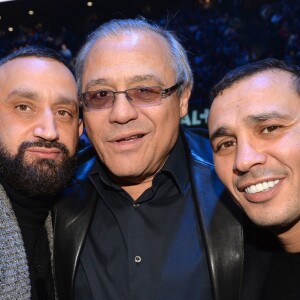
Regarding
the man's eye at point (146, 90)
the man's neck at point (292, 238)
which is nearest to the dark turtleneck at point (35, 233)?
the man's eye at point (146, 90)

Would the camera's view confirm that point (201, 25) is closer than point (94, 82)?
No

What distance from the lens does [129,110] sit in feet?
6.59

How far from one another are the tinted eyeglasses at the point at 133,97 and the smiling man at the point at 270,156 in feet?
1.48

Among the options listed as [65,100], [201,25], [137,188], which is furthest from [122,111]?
[201,25]

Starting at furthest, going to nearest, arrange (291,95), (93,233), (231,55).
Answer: (231,55)
(93,233)
(291,95)

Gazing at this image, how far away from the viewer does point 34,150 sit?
6.63ft

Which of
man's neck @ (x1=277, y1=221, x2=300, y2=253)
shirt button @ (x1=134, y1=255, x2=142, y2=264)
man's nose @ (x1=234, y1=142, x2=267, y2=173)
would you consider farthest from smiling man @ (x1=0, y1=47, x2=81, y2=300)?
man's neck @ (x1=277, y1=221, x2=300, y2=253)

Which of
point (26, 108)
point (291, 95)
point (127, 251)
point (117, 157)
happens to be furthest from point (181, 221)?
point (26, 108)

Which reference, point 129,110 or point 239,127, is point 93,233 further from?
point 239,127

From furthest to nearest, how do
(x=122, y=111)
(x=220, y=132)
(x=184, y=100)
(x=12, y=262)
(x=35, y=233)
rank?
1. (x=184, y=100)
2. (x=35, y=233)
3. (x=122, y=111)
4. (x=12, y=262)
5. (x=220, y=132)

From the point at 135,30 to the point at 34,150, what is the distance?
85 cm

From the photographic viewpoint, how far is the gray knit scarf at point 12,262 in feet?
5.87

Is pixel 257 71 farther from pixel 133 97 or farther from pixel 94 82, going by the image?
pixel 94 82

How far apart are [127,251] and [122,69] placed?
2.97 feet
